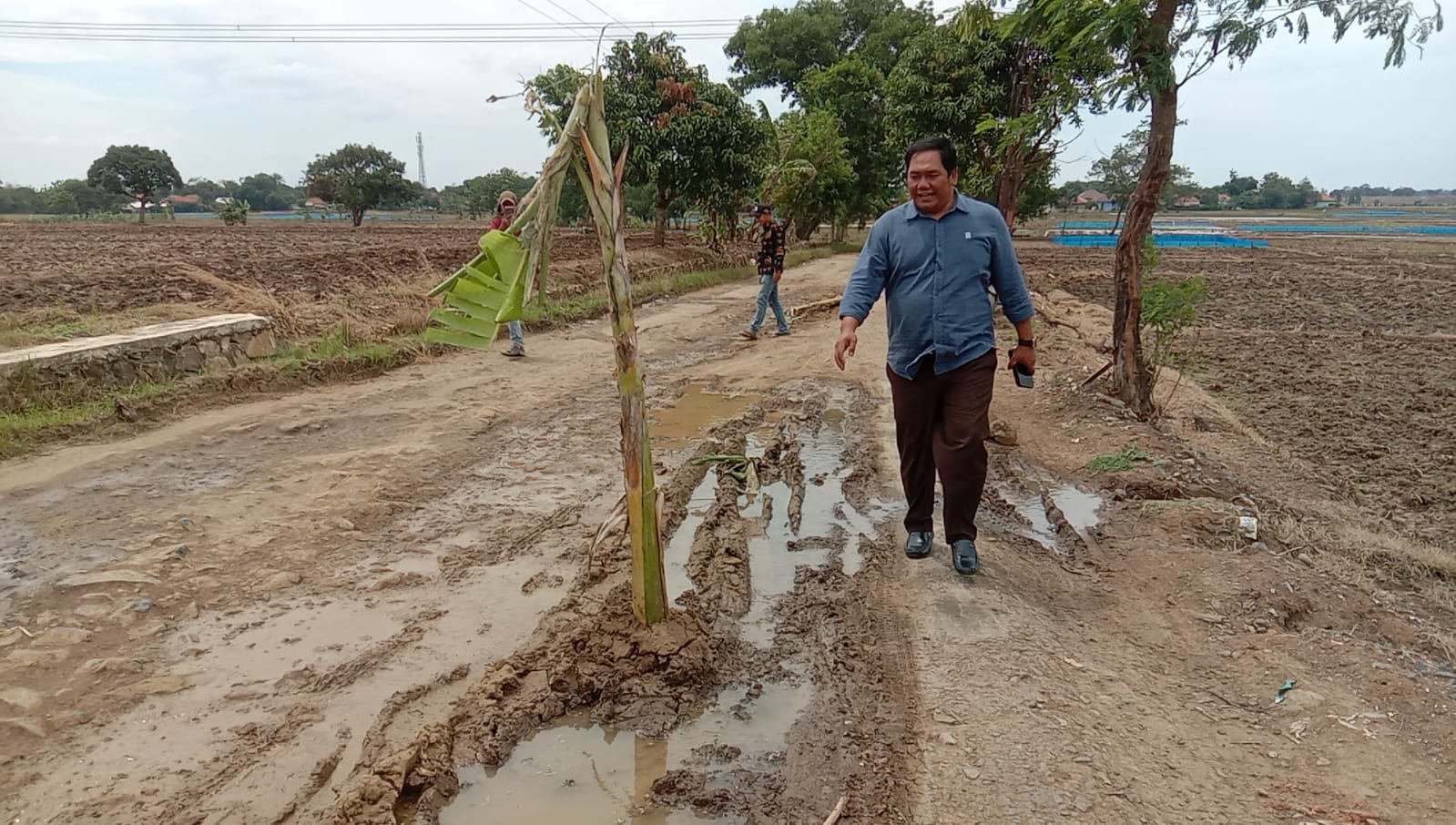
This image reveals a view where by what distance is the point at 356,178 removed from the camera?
46250 millimetres

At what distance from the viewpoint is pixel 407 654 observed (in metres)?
3.22

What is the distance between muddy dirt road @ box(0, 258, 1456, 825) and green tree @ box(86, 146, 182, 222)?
5699 cm

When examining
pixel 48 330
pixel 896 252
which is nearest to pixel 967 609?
pixel 896 252

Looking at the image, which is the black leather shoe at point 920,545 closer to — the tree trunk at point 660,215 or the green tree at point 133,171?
the tree trunk at point 660,215

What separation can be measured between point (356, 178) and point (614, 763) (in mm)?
50188

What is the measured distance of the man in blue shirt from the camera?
3600 millimetres

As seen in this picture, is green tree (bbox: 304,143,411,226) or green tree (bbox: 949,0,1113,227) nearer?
green tree (bbox: 949,0,1113,227)

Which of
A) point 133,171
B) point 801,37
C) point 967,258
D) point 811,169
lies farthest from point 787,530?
point 133,171

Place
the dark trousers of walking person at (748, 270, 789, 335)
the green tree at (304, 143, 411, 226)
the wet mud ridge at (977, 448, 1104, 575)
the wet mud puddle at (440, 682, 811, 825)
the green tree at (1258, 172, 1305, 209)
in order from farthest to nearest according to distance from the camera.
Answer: the green tree at (1258, 172, 1305, 209), the green tree at (304, 143, 411, 226), the dark trousers of walking person at (748, 270, 789, 335), the wet mud ridge at (977, 448, 1104, 575), the wet mud puddle at (440, 682, 811, 825)

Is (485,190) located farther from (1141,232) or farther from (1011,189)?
(1141,232)

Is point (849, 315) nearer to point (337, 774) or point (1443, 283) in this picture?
point (337, 774)

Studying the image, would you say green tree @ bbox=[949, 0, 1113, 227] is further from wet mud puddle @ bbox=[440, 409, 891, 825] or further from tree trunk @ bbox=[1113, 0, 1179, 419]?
wet mud puddle @ bbox=[440, 409, 891, 825]

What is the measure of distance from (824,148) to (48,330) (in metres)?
19.0

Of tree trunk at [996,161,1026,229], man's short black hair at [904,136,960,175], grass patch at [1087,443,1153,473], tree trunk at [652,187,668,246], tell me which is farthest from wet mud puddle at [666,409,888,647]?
tree trunk at [652,187,668,246]
